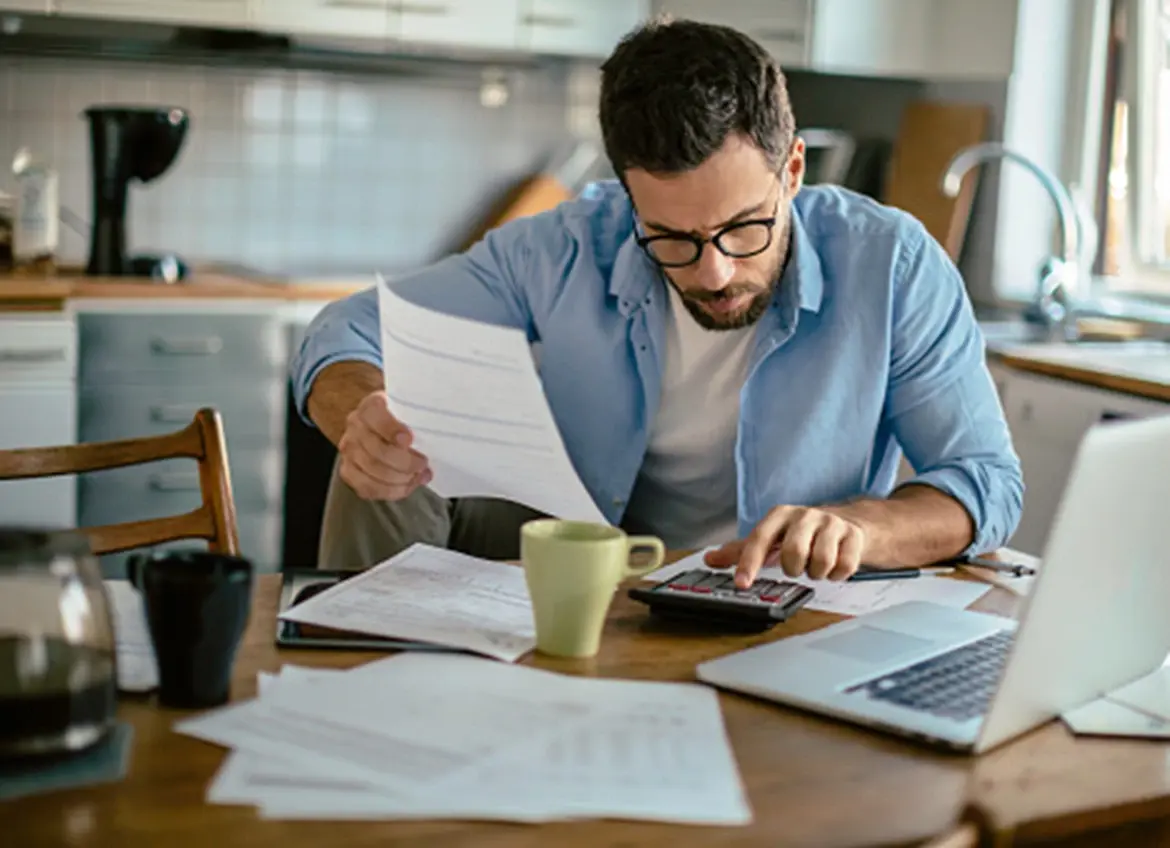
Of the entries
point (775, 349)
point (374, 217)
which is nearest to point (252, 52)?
point (374, 217)

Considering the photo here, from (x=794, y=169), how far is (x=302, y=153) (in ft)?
8.28

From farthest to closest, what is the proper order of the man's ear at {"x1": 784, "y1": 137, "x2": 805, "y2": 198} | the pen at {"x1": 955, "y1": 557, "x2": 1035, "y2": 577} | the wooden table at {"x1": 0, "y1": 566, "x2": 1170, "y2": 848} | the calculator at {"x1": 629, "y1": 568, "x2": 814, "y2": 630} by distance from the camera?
1. the man's ear at {"x1": 784, "y1": 137, "x2": 805, "y2": 198}
2. the pen at {"x1": 955, "y1": 557, "x2": 1035, "y2": 577}
3. the calculator at {"x1": 629, "y1": 568, "x2": 814, "y2": 630}
4. the wooden table at {"x1": 0, "y1": 566, "x2": 1170, "y2": 848}

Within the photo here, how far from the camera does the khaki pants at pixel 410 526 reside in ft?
5.75

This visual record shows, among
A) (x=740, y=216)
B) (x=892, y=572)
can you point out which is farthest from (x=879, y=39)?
(x=892, y=572)

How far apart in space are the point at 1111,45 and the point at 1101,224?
0.47 metres

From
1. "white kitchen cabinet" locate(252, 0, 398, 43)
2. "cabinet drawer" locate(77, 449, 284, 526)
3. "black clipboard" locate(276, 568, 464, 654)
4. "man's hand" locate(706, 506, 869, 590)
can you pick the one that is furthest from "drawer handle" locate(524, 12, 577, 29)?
"black clipboard" locate(276, 568, 464, 654)

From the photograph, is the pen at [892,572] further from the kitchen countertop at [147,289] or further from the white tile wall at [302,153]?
the white tile wall at [302,153]

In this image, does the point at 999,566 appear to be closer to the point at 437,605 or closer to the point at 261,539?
the point at 437,605

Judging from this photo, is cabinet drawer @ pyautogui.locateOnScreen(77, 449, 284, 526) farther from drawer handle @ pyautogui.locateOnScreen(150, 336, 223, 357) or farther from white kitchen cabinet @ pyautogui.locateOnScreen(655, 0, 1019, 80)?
white kitchen cabinet @ pyautogui.locateOnScreen(655, 0, 1019, 80)

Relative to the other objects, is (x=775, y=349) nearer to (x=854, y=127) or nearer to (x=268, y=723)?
(x=268, y=723)

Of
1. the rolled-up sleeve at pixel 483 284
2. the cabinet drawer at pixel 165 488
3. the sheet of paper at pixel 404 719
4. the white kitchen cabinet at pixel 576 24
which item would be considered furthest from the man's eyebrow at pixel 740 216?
the white kitchen cabinet at pixel 576 24

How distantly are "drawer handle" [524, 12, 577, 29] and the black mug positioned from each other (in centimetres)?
304

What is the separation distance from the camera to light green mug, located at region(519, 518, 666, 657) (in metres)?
1.15

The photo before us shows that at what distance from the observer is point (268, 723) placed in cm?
99
